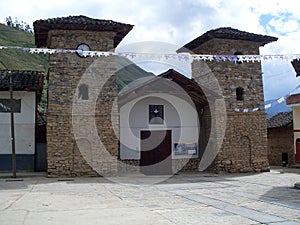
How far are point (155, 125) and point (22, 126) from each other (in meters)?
6.96

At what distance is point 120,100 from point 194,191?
25.3 ft

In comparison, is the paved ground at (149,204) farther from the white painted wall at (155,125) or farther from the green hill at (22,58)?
the green hill at (22,58)

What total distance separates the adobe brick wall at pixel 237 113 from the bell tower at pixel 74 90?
5.19 m

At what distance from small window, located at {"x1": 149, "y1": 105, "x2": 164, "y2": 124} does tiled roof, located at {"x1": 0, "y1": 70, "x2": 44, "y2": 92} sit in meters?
5.92

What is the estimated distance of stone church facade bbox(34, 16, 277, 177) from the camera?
17016 mm

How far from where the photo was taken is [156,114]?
19500 millimetres

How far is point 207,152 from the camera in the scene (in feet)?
65.0

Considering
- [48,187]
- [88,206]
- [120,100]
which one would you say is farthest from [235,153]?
[88,206]

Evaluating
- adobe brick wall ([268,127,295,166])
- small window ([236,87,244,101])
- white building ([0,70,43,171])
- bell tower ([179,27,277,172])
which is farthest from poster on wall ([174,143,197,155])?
adobe brick wall ([268,127,295,166])

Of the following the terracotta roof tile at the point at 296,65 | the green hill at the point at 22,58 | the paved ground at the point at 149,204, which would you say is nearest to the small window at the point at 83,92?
the paved ground at the point at 149,204

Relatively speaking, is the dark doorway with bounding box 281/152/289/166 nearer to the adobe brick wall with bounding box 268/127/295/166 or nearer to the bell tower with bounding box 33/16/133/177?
the adobe brick wall with bounding box 268/127/295/166

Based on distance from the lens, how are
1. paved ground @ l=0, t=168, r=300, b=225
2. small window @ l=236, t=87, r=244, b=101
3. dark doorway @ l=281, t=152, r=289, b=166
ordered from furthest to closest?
dark doorway @ l=281, t=152, r=289, b=166 → small window @ l=236, t=87, r=244, b=101 → paved ground @ l=0, t=168, r=300, b=225

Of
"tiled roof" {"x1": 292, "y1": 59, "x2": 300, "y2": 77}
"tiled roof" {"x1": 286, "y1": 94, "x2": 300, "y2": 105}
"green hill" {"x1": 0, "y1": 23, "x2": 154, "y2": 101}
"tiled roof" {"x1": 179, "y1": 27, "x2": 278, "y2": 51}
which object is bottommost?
"tiled roof" {"x1": 286, "y1": 94, "x2": 300, "y2": 105}

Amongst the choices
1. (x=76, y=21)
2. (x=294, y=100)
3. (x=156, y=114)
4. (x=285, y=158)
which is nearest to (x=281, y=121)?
(x=285, y=158)
